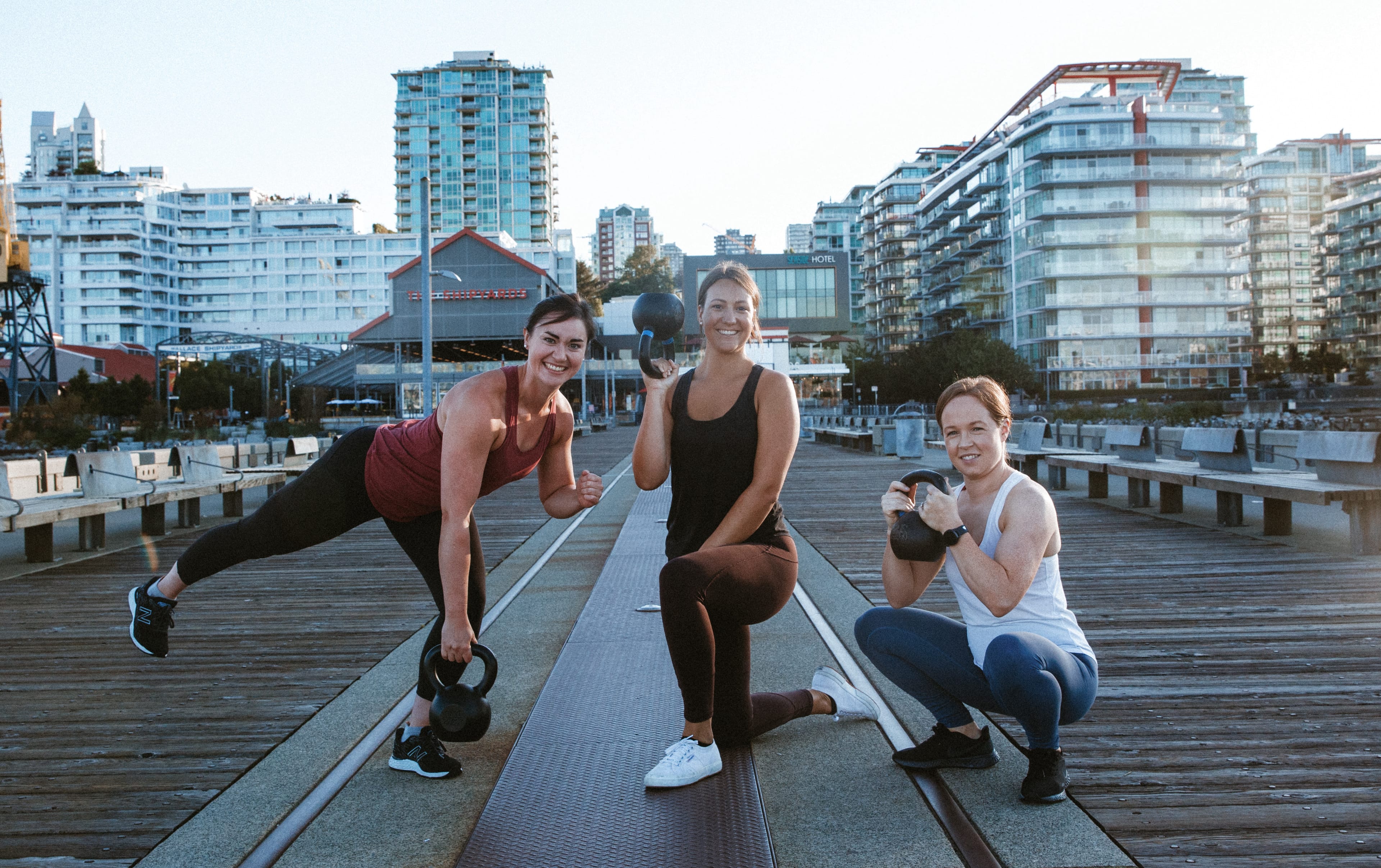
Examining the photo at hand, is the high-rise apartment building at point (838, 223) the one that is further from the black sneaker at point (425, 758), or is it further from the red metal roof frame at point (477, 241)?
the black sneaker at point (425, 758)

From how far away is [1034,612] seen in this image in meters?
2.91

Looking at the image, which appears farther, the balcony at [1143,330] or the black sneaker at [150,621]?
the balcony at [1143,330]

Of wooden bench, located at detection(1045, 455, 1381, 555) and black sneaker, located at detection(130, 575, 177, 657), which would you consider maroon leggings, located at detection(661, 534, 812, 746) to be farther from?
wooden bench, located at detection(1045, 455, 1381, 555)

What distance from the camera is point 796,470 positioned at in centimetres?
1908

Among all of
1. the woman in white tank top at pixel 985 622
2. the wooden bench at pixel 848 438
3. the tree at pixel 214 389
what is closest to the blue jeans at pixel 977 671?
the woman in white tank top at pixel 985 622

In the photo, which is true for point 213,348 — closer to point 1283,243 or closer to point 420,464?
point 420,464

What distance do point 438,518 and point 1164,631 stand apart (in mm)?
3871

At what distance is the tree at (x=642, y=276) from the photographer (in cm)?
12750

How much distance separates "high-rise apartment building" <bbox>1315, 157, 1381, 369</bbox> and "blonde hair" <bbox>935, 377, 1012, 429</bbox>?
338ft

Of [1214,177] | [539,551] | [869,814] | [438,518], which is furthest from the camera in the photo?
[1214,177]

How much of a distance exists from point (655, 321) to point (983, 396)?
105cm

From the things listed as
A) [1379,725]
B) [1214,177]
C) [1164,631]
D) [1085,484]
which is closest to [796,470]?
[1085,484]

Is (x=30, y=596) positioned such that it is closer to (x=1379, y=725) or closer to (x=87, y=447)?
(x=1379, y=725)

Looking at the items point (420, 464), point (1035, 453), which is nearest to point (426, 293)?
point (1035, 453)
